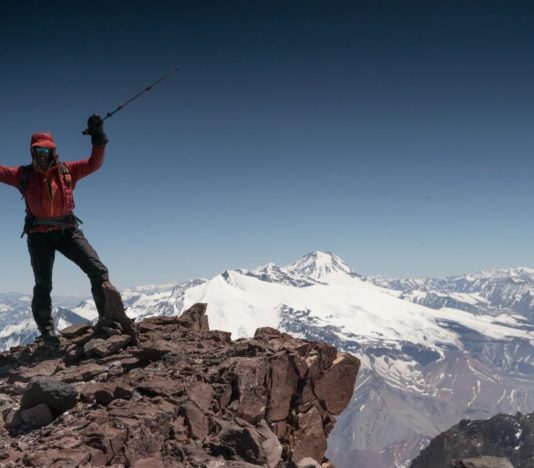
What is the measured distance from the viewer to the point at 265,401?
1133 centimetres

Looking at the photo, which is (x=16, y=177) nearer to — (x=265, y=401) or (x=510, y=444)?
(x=265, y=401)

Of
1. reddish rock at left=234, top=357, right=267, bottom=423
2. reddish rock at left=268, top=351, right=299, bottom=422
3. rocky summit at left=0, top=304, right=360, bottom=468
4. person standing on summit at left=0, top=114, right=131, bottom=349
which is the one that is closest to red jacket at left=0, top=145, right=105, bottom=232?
person standing on summit at left=0, top=114, right=131, bottom=349

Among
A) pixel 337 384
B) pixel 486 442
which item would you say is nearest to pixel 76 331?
pixel 337 384

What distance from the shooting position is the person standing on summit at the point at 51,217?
1245 centimetres

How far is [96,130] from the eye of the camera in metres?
13.1

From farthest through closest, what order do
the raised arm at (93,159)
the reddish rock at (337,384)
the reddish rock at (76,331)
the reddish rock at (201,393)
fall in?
the reddish rock at (76,331)
the reddish rock at (337,384)
the raised arm at (93,159)
the reddish rock at (201,393)

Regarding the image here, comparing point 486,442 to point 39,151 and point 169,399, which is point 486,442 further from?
point 39,151

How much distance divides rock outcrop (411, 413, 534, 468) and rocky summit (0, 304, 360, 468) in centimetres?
13267

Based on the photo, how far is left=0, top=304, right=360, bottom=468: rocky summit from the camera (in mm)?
7980

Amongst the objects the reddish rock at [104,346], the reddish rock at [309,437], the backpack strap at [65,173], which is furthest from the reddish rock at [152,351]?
the backpack strap at [65,173]

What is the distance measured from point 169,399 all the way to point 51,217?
20.7 ft

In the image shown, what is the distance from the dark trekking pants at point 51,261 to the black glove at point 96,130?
8.55ft

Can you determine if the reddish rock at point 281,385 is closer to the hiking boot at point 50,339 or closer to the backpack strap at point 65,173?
the hiking boot at point 50,339

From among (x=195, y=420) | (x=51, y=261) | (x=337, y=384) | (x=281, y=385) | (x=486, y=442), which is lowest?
(x=486, y=442)
